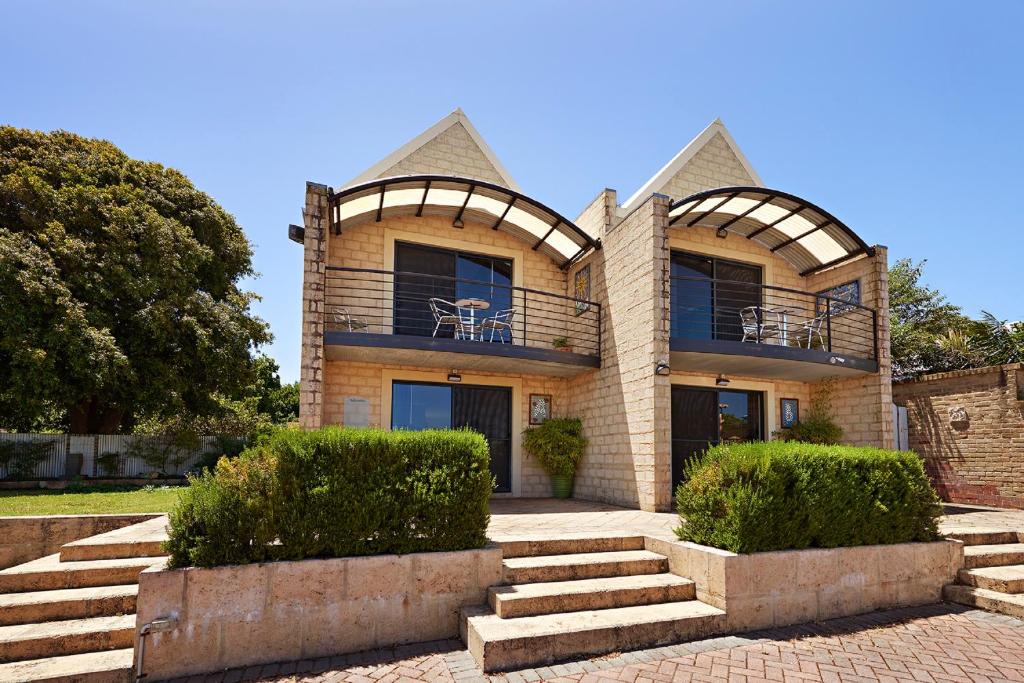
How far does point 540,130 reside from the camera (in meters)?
9.45

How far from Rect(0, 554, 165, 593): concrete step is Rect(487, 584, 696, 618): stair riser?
3086 mm

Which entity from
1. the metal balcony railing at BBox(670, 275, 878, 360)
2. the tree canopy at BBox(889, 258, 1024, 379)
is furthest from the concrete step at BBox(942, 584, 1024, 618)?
the tree canopy at BBox(889, 258, 1024, 379)

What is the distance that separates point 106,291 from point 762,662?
1591cm

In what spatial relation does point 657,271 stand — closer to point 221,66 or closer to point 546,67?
point 546,67

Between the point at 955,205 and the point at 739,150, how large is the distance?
467 centimetres

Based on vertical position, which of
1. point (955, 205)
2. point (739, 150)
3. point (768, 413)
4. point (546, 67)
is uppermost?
point (739, 150)

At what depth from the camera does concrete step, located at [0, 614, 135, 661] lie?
14.1 ft

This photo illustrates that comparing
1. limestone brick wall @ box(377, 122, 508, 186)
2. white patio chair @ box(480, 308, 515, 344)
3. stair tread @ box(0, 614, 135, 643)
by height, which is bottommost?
stair tread @ box(0, 614, 135, 643)

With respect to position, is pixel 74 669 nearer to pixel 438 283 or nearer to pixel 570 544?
pixel 570 544

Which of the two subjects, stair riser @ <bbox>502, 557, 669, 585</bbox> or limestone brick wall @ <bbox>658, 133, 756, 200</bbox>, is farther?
limestone brick wall @ <bbox>658, 133, 756, 200</bbox>

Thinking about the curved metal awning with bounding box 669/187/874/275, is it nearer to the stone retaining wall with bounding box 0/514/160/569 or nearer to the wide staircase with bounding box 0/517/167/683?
the wide staircase with bounding box 0/517/167/683

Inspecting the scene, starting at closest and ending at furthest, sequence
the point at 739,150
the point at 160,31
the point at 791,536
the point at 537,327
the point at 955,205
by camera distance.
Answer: the point at 791,536 → the point at 160,31 → the point at 955,205 → the point at 537,327 → the point at 739,150

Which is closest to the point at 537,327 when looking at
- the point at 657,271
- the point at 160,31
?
the point at 657,271

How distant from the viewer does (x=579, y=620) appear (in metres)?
4.92
